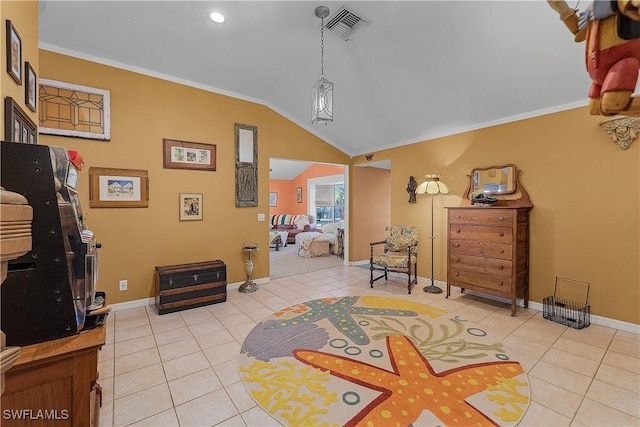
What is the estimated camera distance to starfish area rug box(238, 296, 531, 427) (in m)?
1.78

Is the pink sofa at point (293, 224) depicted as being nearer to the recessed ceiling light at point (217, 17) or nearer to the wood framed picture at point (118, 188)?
the wood framed picture at point (118, 188)

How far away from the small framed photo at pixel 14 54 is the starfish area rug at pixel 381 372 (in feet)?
8.00

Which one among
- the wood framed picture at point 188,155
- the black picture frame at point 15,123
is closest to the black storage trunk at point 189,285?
the wood framed picture at point 188,155

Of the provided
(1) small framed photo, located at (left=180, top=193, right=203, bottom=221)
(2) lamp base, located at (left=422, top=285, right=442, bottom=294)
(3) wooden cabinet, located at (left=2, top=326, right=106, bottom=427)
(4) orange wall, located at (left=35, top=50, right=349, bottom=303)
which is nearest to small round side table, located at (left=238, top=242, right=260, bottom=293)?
(4) orange wall, located at (left=35, top=50, right=349, bottom=303)

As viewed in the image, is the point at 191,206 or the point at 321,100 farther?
the point at 191,206

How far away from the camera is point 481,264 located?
359cm

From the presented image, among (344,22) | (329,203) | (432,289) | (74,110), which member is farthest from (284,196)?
(344,22)

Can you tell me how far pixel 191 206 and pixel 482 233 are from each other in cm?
401

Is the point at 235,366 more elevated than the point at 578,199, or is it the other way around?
the point at 578,199

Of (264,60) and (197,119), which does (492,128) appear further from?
(197,119)

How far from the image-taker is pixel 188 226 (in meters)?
3.99

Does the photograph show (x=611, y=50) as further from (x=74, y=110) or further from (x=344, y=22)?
(x=74, y=110)

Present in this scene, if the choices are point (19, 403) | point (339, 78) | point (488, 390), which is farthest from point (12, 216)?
point (339, 78)

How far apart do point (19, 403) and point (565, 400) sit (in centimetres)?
294
